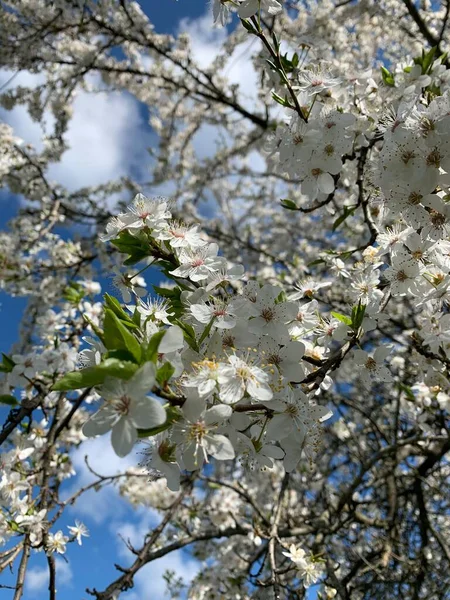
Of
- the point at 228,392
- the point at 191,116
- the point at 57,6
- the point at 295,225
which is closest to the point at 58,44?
the point at 57,6

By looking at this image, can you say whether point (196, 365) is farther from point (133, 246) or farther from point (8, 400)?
point (8, 400)

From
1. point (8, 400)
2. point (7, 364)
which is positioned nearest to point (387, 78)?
point (8, 400)

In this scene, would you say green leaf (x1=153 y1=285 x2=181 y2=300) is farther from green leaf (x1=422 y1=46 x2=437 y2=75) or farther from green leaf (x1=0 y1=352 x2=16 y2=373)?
green leaf (x1=0 y1=352 x2=16 y2=373)

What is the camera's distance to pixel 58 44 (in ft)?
19.4

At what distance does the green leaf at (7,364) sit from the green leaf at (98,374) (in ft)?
6.22

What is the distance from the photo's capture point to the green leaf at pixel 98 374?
0.84 m

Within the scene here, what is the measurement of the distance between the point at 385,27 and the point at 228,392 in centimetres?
588

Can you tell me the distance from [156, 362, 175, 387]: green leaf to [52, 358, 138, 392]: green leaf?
0.06m

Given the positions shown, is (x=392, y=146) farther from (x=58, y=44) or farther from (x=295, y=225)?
(x=295, y=225)

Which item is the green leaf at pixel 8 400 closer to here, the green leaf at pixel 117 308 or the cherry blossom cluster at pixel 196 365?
the cherry blossom cluster at pixel 196 365

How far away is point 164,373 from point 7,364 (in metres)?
2.02

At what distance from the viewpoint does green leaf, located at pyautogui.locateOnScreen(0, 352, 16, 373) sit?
2.57 meters

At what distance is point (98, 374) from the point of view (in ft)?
2.83

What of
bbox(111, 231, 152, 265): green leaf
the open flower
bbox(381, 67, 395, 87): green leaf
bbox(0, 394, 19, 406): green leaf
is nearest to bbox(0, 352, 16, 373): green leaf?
bbox(0, 394, 19, 406): green leaf
